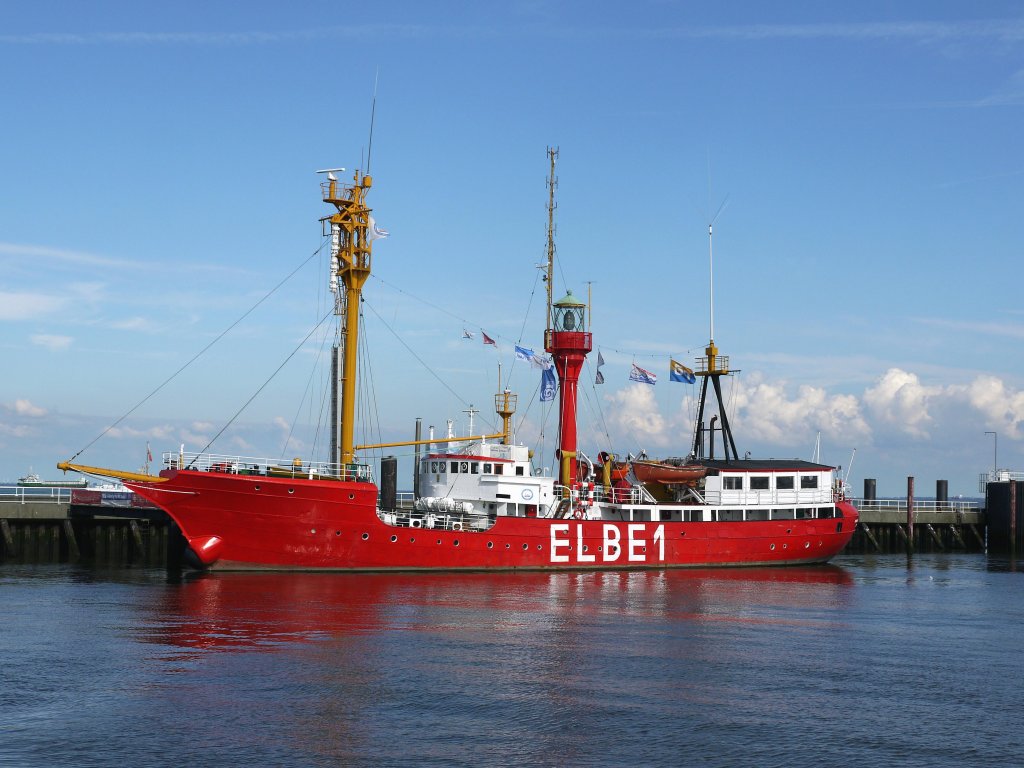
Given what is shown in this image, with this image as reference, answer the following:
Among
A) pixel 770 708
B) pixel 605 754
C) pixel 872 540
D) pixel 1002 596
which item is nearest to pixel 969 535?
pixel 872 540

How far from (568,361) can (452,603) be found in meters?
17.8

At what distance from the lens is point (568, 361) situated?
172 ft

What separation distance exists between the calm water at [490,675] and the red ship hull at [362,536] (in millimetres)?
1595

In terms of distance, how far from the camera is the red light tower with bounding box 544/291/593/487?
2037 inches

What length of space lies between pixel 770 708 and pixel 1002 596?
25371 mm

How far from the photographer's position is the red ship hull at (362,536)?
42125 millimetres

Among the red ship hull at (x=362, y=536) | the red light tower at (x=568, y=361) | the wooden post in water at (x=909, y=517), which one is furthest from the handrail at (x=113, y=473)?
the wooden post in water at (x=909, y=517)

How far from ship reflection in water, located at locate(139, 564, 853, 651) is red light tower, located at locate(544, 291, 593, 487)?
6503 millimetres

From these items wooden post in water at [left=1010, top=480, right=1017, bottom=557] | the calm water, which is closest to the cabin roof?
the calm water

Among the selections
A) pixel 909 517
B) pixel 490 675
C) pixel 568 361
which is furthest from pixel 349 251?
pixel 909 517

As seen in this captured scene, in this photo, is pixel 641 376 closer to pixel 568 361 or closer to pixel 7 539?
pixel 568 361

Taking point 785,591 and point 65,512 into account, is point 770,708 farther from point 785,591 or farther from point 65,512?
point 65,512

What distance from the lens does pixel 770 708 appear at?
78.5 feet

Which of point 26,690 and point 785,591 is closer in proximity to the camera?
point 26,690
